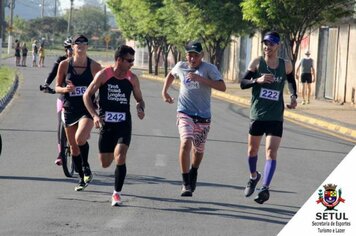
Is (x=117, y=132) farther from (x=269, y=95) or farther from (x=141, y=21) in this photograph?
(x=141, y=21)

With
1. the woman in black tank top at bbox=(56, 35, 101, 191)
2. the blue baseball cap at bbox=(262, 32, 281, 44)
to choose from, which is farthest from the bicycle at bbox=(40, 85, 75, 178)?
the blue baseball cap at bbox=(262, 32, 281, 44)

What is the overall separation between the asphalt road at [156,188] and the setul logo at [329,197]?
0.19 meters

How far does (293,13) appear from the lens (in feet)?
99.6

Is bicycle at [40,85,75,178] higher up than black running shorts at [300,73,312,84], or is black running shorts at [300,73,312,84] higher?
black running shorts at [300,73,312,84]

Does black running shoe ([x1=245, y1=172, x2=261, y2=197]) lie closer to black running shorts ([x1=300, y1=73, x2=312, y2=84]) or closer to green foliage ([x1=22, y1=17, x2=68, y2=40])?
black running shorts ([x1=300, y1=73, x2=312, y2=84])

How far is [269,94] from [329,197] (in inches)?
59.0

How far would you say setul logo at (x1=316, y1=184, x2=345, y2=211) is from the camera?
11.0m

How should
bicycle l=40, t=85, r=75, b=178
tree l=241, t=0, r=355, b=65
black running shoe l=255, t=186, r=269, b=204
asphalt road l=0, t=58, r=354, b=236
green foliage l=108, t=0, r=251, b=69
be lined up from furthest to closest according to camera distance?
green foliage l=108, t=0, r=251, b=69, tree l=241, t=0, r=355, b=65, bicycle l=40, t=85, r=75, b=178, black running shoe l=255, t=186, r=269, b=204, asphalt road l=0, t=58, r=354, b=236

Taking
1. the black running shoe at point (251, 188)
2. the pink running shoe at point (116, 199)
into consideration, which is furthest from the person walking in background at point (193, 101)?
the pink running shoe at point (116, 199)

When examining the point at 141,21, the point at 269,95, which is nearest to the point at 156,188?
the point at 269,95

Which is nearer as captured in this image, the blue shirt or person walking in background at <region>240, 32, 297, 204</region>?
person walking in background at <region>240, 32, 297, 204</region>

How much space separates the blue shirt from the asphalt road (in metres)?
1.06

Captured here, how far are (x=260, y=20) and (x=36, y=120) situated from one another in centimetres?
1046

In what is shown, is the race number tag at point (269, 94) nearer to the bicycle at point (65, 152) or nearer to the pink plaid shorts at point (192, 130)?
the pink plaid shorts at point (192, 130)
